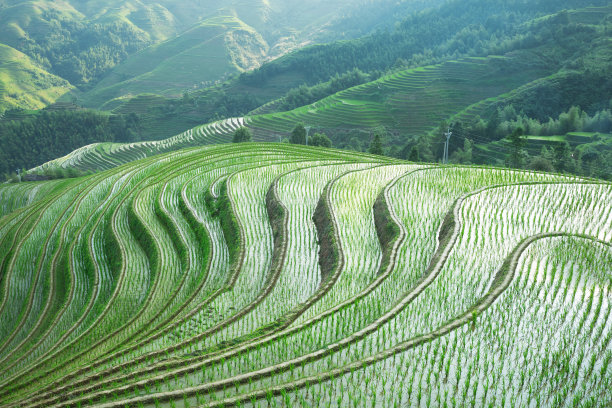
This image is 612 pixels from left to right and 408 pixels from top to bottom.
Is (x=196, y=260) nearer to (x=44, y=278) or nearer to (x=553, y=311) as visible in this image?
(x=44, y=278)

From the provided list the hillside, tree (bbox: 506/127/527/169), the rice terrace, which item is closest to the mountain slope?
the hillside

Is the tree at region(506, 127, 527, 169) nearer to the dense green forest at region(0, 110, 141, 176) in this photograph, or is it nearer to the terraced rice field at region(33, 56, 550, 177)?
the terraced rice field at region(33, 56, 550, 177)

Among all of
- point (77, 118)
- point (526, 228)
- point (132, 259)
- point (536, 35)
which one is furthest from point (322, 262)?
point (77, 118)

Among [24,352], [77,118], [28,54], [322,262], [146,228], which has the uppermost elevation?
[28,54]

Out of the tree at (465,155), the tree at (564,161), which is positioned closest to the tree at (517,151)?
the tree at (564,161)

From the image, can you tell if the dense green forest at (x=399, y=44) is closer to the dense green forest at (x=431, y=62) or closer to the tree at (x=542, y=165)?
the dense green forest at (x=431, y=62)
